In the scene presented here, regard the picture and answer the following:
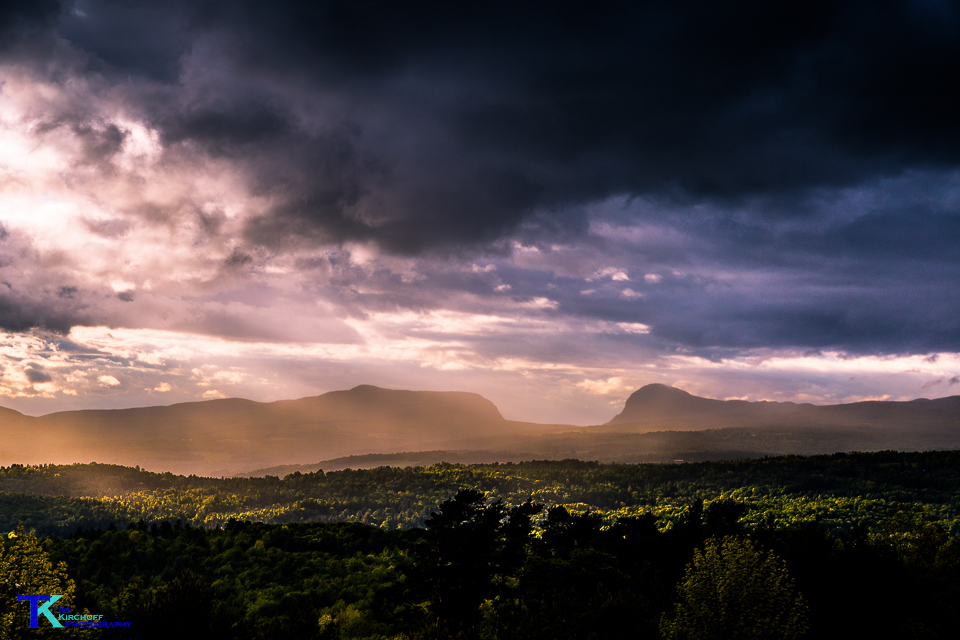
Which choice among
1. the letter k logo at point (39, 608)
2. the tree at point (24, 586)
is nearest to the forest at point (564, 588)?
the tree at point (24, 586)

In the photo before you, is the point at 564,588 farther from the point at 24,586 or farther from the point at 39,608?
the point at 24,586

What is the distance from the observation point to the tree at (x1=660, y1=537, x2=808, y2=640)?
52.1 metres

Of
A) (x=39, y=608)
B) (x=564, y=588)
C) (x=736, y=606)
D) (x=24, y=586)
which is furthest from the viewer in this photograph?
(x=564, y=588)

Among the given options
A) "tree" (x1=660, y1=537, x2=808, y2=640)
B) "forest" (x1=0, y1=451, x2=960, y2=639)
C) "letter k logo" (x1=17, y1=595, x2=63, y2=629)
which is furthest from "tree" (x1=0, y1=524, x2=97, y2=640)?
"tree" (x1=660, y1=537, x2=808, y2=640)

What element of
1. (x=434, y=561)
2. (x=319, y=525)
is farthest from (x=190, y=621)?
(x=319, y=525)

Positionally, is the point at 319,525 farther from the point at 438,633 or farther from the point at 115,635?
the point at 115,635

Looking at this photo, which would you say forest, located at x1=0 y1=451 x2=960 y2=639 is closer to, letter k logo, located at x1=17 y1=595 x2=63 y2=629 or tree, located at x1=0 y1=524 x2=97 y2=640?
tree, located at x1=0 y1=524 x2=97 y2=640

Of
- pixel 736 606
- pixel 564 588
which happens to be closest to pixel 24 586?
pixel 564 588

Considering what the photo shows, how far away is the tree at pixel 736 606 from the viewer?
52.1 metres

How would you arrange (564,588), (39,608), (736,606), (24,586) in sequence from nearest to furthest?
(39,608) → (24,586) → (736,606) → (564,588)

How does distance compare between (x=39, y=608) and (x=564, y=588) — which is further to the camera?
(x=564, y=588)

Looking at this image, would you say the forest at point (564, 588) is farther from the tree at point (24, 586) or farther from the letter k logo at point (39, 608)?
the letter k logo at point (39, 608)

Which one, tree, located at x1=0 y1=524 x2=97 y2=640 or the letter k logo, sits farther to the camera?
the letter k logo

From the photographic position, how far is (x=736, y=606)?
53719 millimetres
